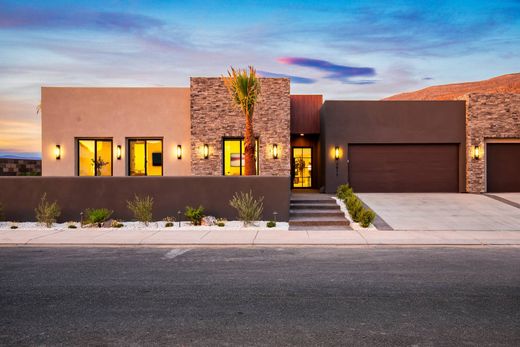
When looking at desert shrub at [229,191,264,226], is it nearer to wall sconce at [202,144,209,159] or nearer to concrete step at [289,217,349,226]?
concrete step at [289,217,349,226]

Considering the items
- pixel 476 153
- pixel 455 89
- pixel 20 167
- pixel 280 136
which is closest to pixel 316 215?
pixel 280 136

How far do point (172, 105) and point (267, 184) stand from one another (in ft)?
27.1

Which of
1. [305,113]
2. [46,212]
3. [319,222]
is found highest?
[305,113]

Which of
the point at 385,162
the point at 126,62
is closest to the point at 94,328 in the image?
the point at 385,162

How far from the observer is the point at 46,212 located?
13.3m

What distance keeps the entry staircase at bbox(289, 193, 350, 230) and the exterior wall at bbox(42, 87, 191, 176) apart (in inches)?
274

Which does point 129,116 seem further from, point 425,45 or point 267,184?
point 425,45

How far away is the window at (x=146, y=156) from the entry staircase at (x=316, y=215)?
7685 millimetres

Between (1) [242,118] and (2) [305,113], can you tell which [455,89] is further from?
(1) [242,118]

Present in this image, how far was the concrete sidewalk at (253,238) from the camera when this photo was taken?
10172 mm

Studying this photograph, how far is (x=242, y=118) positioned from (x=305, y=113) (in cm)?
427

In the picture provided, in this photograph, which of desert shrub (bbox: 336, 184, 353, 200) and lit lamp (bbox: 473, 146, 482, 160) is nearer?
desert shrub (bbox: 336, 184, 353, 200)


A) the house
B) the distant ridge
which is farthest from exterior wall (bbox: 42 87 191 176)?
the distant ridge

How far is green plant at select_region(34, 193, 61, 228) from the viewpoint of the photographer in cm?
1339
